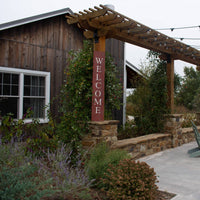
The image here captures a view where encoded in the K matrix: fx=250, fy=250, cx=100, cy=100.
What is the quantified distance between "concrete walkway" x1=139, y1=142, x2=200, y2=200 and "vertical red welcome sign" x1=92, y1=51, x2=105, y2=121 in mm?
1702

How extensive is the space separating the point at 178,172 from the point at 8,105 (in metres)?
4.53

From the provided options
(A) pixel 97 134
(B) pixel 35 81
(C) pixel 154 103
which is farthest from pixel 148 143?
(B) pixel 35 81

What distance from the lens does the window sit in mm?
6566

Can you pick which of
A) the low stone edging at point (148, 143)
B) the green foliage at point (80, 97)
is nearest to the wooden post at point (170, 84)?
the low stone edging at point (148, 143)

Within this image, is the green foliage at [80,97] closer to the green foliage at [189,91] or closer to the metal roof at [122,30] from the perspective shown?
the metal roof at [122,30]

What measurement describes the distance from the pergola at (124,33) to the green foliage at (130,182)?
275cm

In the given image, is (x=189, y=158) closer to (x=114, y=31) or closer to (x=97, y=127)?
(x=97, y=127)

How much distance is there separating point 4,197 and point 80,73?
3.37 metres

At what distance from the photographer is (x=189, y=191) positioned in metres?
3.98

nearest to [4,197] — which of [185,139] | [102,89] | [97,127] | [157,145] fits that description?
[97,127]

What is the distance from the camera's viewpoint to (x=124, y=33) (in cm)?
603

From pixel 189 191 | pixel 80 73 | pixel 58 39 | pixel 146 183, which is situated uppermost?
pixel 58 39

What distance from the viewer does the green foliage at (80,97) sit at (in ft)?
16.7

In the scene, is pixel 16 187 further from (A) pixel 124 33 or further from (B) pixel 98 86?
(A) pixel 124 33
